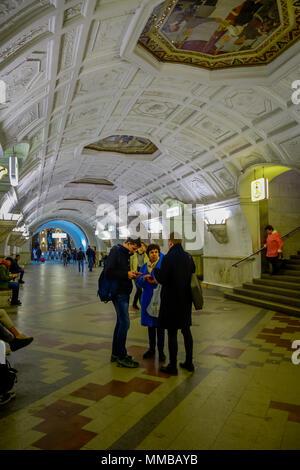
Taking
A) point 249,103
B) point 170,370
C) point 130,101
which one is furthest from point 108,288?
point 249,103

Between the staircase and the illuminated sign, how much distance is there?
7.91 feet

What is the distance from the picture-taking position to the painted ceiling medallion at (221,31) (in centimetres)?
602

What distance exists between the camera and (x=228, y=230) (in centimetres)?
1308

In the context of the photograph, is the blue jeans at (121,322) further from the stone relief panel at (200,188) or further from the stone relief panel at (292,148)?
the stone relief panel at (200,188)

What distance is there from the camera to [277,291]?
9789 millimetres

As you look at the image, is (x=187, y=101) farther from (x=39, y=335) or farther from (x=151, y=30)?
(x=39, y=335)

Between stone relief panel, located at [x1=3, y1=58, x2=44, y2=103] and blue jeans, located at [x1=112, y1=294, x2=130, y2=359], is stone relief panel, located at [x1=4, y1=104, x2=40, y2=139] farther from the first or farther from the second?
blue jeans, located at [x1=112, y1=294, x2=130, y2=359]

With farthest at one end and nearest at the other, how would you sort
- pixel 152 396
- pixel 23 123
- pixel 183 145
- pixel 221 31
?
pixel 183 145
pixel 23 123
pixel 221 31
pixel 152 396

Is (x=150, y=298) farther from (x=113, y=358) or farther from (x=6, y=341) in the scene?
(x=6, y=341)

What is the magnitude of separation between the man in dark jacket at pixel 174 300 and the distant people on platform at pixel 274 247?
7184 millimetres

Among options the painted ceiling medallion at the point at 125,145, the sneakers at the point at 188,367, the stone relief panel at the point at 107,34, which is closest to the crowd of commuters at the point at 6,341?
the sneakers at the point at 188,367

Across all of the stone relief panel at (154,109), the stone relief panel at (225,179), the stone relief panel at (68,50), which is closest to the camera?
the stone relief panel at (68,50)

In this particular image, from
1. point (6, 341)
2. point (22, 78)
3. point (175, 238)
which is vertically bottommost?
point (6, 341)

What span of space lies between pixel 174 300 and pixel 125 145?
11.1 m
